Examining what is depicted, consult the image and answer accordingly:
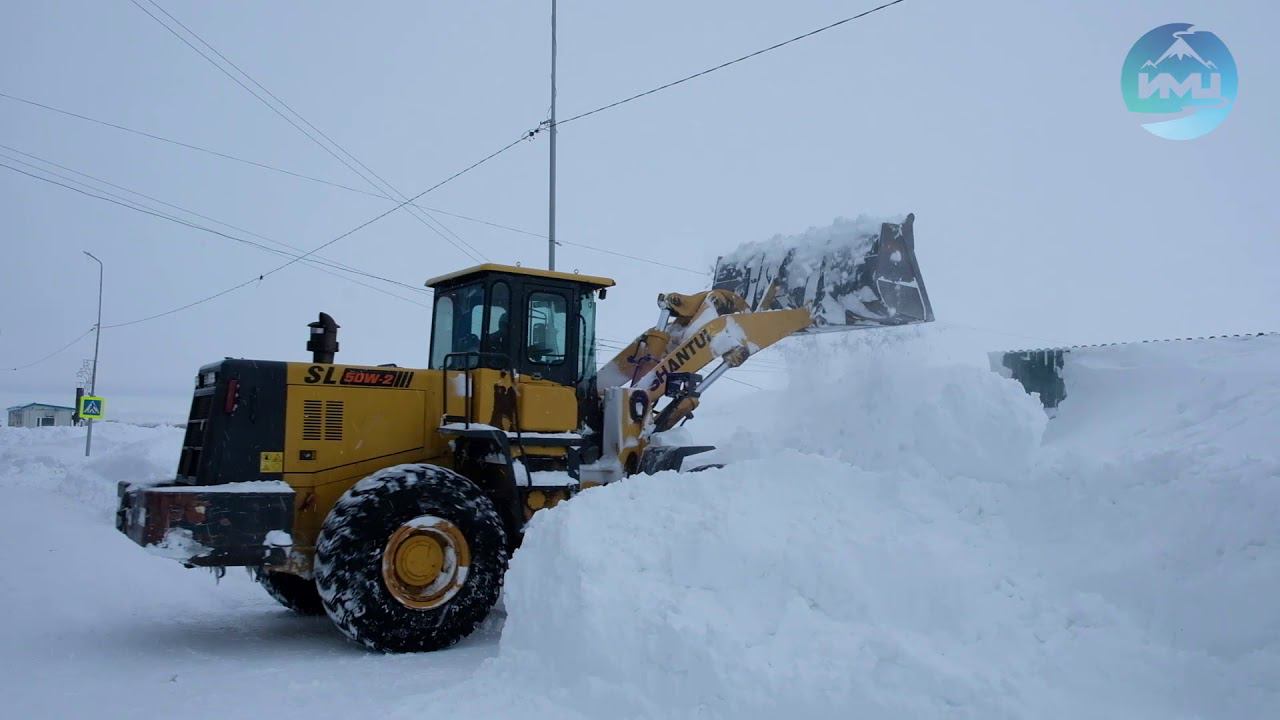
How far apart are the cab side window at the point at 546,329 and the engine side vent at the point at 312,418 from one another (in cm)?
179

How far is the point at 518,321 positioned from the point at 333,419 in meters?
1.75

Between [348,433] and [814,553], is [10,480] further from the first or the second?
[814,553]

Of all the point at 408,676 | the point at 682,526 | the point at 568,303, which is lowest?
the point at 408,676

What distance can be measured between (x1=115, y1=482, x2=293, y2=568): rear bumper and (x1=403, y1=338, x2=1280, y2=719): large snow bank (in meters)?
2.06

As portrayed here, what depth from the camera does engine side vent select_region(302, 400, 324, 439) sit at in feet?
24.2

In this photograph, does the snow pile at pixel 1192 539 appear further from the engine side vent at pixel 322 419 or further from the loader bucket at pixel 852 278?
the engine side vent at pixel 322 419

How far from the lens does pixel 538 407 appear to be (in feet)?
26.1

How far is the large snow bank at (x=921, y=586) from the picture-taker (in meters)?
4.48

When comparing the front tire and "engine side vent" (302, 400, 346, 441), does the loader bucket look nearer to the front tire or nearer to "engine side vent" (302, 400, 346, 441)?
the front tire

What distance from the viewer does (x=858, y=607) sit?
511 centimetres

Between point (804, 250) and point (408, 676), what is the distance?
6350mm

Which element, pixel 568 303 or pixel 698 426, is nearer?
pixel 568 303

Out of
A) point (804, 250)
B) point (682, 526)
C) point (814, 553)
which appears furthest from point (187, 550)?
point (804, 250)

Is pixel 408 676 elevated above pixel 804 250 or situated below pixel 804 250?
below
